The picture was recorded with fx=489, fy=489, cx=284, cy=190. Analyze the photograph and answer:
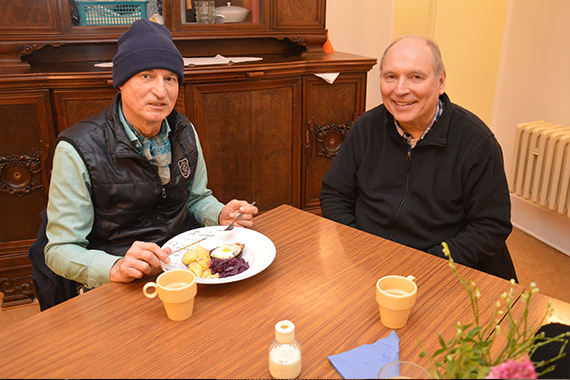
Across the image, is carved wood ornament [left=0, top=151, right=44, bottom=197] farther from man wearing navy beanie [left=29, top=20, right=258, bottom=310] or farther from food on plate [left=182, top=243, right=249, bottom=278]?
food on plate [left=182, top=243, right=249, bottom=278]

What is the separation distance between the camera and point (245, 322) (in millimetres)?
1046

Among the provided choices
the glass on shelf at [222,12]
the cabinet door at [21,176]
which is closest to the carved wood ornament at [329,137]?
the glass on shelf at [222,12]

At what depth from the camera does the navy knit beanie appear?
55.4 inches

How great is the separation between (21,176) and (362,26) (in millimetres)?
2501

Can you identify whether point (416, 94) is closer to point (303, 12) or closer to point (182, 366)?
point (182, 366)

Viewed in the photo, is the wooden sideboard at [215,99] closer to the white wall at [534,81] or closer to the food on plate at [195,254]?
the white wall at [534,81]

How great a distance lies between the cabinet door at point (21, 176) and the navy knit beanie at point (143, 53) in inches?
45.7

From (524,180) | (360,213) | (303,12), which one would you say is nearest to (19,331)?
(360,213)

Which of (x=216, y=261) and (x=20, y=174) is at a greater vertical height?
(x=216, y=261)

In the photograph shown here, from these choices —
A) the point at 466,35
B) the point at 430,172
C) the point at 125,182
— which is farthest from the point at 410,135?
the point at 466,35

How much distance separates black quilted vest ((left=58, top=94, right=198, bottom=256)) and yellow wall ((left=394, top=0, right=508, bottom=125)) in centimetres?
270

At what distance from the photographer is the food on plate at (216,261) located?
47.6 inches

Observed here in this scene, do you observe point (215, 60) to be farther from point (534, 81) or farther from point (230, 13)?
point (534, 81)

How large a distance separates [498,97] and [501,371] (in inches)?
131
